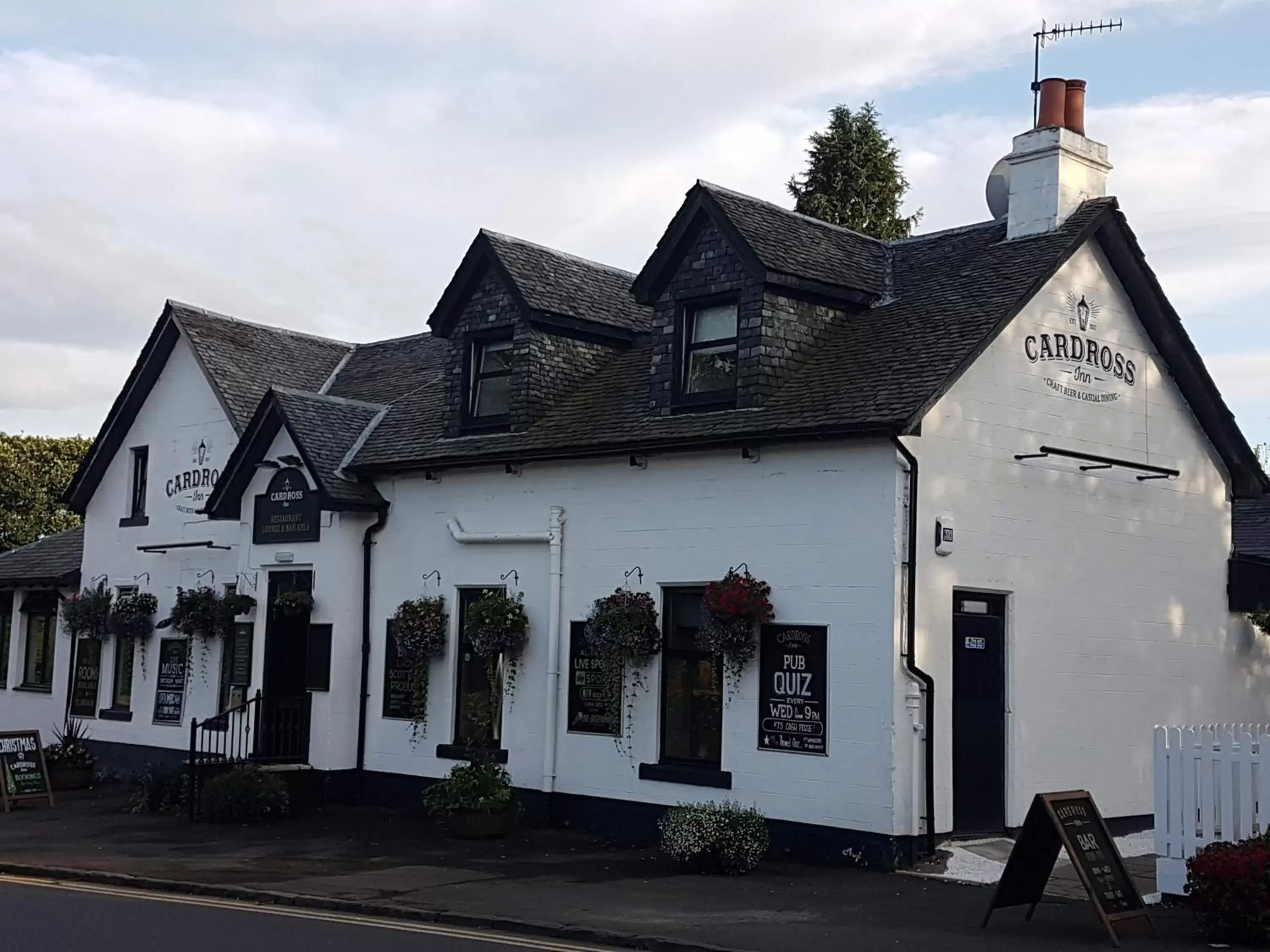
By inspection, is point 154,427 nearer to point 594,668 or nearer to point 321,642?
point 321,642

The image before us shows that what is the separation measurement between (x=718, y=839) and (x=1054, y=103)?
986 centimetres

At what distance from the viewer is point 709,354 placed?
17.3m

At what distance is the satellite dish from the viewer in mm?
18609

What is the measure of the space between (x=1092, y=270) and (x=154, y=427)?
1547cm

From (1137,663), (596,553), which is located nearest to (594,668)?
(596,553)

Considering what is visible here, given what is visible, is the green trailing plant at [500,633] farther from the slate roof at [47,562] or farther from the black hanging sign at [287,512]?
the slate roof at [47,562]

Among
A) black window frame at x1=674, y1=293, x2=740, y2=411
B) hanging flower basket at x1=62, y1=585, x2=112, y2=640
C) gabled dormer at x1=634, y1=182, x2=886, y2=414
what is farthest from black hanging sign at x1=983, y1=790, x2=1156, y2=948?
hanging flower basket at x1=62, y1=585, x2=112, y2=640

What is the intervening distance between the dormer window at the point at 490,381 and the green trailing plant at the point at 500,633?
251cm

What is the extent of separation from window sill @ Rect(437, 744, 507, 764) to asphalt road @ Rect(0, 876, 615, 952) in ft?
17.4

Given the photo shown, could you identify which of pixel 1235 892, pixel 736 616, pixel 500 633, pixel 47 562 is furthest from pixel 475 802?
pixel 47 562

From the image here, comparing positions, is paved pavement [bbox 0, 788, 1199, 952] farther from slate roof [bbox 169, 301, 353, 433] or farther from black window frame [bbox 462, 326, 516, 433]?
slate roof [bbox 169, 301, 353, 433]

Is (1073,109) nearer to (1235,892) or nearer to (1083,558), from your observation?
(1083,558)

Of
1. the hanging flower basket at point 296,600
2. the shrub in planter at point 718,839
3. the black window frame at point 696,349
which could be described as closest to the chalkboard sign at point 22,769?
the hanging flower basket at point 296,600

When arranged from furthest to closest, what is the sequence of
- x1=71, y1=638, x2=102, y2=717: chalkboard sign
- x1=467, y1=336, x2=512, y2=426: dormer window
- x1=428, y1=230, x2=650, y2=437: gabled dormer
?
x1=71, y1=638, x2=102, y2=717: chalkboard sign, x1=467, y1=336, x2=512, y2=426: dormer window, x1=428, y1=230, x2=650, y2=437: gabled dormer
